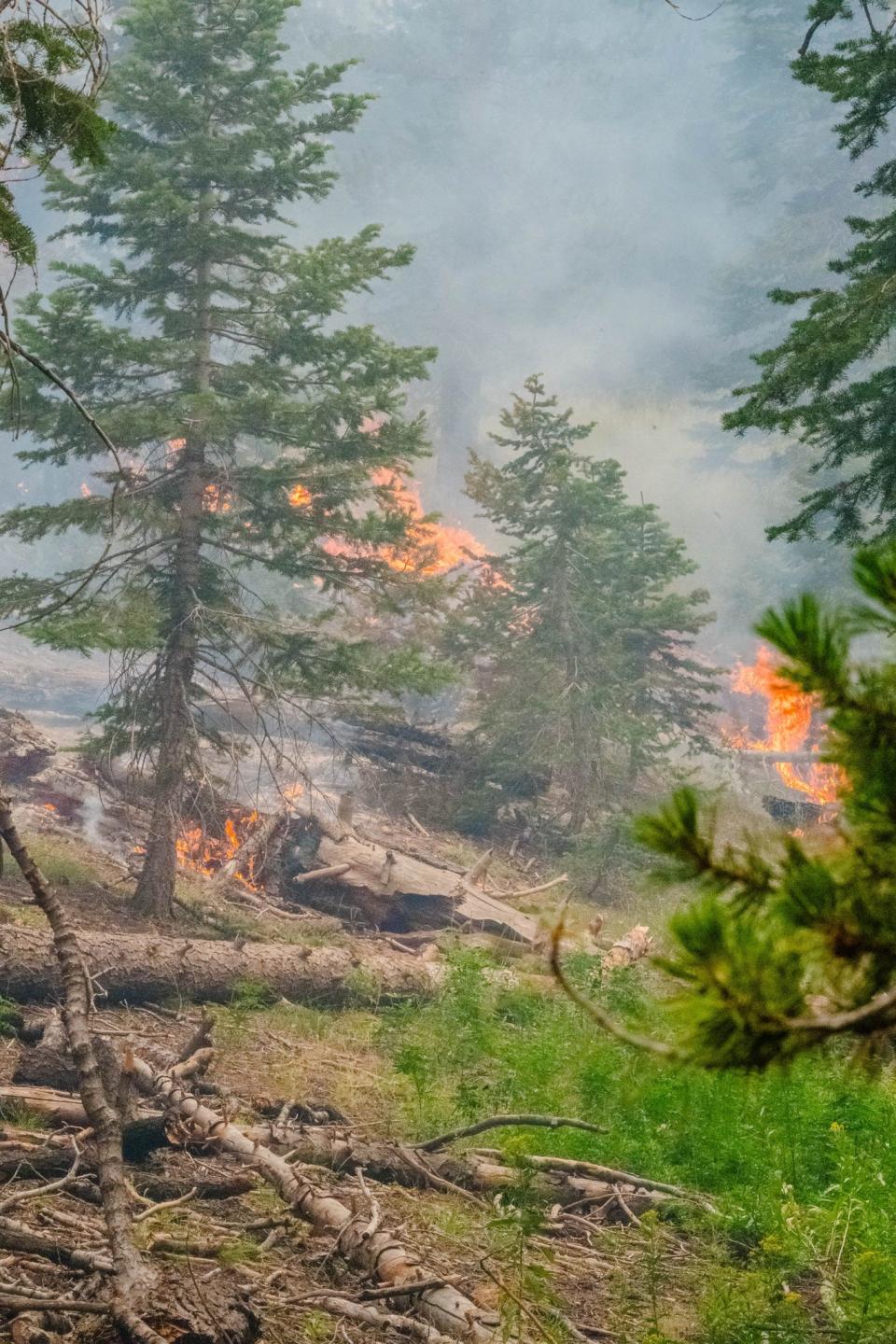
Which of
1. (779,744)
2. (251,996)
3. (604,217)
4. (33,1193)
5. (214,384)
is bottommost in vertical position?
(251,996)

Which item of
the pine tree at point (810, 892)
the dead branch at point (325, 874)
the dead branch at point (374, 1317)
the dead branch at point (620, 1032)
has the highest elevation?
the pine tree at point (810, 892)

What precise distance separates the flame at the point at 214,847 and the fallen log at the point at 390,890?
1.11 metres

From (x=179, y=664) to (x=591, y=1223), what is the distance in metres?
8.87

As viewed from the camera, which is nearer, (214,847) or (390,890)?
(390,890)

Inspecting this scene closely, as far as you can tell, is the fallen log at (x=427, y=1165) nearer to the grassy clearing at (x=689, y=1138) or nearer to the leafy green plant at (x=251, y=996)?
the grassy clearing at (x=689, y=1138)

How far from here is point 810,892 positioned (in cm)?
108

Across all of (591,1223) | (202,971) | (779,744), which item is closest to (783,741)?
(779,744)

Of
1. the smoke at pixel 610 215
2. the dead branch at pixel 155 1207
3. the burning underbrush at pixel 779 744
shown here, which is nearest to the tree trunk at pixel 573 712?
the burning underbrush at pixel 779 744

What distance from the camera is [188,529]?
38.9 ft

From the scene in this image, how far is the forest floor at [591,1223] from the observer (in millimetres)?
3385

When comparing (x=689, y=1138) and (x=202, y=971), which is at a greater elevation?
(x=689, y=1138)

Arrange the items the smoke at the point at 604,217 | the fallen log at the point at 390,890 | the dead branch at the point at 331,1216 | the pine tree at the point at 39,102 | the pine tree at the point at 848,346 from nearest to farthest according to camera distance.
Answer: the pine tree at the point at 39,102, the dead branch at the point at 331,1216, the pine tree at the point at 848,346, the fallen log at the point at 390,890, the smoke at the point at 604,217

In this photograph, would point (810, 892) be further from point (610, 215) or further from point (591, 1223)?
point (610, 215)

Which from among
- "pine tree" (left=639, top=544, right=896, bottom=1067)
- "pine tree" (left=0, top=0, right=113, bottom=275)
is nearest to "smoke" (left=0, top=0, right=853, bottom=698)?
"pine tree" (left=0, top=0, right=113, bottom=275)
